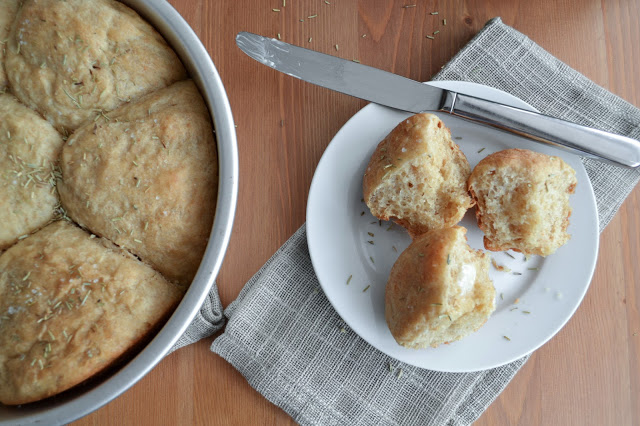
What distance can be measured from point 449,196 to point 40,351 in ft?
3.86

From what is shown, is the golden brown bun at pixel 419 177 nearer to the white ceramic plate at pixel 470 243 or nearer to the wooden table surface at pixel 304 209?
the white ceramic plate at pixel 470 243

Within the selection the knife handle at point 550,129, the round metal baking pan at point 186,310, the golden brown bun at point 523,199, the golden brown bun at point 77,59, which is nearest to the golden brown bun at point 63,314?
the round metal baking pan at point 186,310

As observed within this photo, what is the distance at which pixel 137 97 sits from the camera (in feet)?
4.23

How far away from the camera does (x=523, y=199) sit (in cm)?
146

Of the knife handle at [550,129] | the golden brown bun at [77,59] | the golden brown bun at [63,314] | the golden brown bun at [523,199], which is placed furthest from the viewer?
the knife handle at [550,129]

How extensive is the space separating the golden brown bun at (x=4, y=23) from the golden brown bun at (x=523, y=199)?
1.36 m

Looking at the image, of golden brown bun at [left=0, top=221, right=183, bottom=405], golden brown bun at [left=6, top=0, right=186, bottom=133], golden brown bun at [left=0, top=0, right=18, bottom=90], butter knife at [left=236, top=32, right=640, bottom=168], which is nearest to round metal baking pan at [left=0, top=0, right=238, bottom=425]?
golden brown bun at [left=0, top=221, right=183, bottom=405]

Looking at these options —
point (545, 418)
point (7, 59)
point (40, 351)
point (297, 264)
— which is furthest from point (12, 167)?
point (545, 418)

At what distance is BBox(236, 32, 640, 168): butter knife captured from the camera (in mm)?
1566

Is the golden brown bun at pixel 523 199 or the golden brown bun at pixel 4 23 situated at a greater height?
the golden brown bun at pixel 4 23

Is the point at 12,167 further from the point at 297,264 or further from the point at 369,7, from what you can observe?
the point at 369,7

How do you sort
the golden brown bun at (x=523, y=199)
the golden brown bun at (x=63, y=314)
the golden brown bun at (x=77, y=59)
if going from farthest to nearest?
the golden brown bun at (x=523, y=199) → the golden brown bun at (x=77, y=59) → the golden brown bun at (x=63, y=314)

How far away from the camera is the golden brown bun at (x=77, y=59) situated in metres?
1.23

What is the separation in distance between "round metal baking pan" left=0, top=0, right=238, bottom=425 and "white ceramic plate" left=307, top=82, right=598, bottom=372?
0.43 meters
